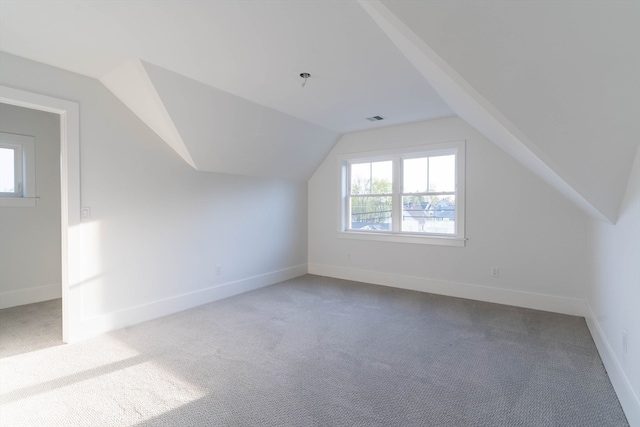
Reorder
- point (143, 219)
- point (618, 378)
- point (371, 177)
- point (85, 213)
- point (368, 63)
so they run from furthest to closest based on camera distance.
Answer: point (371, 177)
point (143, 219)
point (85, 213)
point (368, 63)
point (618, 378)

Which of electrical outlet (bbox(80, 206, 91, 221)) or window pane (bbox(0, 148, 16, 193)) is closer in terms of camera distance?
electrical outlet (bbox(80, 206, 91, 221))

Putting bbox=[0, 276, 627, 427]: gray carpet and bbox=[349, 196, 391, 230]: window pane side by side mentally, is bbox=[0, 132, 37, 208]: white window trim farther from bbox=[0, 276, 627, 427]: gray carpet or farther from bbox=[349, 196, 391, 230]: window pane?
bbox=[349, 196, 391, 230]: window pane

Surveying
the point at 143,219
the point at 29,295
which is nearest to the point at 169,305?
the point at 143,219

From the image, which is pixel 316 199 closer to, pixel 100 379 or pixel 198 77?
pixel 198 77

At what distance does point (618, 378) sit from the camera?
210 cm

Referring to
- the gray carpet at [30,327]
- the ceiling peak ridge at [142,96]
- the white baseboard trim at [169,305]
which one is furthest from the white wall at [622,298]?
the gray carpet at [30,327]

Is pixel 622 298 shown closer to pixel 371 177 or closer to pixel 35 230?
pixel 371 177

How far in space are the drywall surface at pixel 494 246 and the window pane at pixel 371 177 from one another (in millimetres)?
325

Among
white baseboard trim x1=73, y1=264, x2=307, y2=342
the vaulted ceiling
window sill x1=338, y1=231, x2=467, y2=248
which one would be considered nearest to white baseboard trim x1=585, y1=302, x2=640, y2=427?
the vaulted ceiling

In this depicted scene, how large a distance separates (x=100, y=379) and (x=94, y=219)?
4.94 feet

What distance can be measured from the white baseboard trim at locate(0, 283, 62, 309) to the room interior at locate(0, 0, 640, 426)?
3cm

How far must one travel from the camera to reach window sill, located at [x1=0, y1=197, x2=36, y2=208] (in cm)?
377

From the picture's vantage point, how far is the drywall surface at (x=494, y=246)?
12.1ft

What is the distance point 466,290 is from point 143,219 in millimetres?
4054
